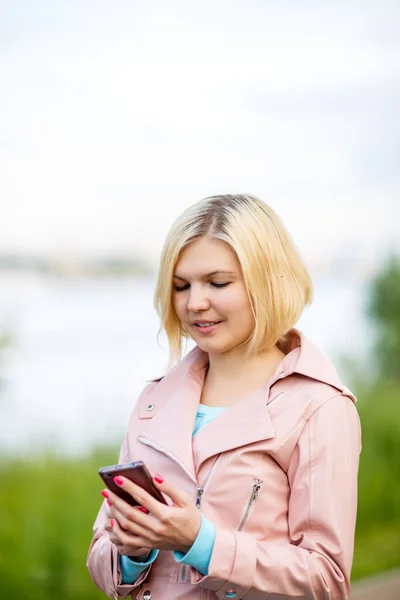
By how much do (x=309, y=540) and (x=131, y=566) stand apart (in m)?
0.37

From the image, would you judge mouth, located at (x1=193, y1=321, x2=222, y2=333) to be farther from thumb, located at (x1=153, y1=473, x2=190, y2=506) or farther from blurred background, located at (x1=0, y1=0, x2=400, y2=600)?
blurred background, located at (x1=0, y1=0, x2=400, y2=600)

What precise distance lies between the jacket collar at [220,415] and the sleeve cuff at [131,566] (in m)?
0.19

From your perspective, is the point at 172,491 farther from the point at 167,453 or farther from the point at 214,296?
the point at 214,296

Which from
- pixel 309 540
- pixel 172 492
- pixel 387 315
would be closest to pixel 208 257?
pixel 172 492

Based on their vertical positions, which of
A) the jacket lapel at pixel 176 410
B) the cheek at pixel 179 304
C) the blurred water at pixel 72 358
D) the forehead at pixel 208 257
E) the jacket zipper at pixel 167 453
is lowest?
the blurred water at pixel 72 358

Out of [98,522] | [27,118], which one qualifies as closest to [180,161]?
[27,118]

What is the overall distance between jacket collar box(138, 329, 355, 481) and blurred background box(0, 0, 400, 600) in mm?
1929

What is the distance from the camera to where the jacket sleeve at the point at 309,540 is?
1.57m

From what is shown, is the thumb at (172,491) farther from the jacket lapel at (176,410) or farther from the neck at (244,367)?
the neck at (244,367)

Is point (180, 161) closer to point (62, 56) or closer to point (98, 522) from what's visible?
point (62, 56)

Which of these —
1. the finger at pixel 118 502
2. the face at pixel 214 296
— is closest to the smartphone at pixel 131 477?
the finger at pixel 118 502

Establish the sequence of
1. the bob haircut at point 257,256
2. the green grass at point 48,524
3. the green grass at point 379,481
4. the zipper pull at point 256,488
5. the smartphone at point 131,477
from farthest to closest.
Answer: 1. the green grass at point 379,481
2. the green grass at point 48,524
3. the bob haircut at point 257,256
4. the zipper pull at point 256,488
5. the smartphone at point 131,477

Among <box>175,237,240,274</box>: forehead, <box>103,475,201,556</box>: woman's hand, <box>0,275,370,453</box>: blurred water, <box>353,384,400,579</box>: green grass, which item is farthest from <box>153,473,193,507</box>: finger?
<box>353,384,400,579</box>: green grass

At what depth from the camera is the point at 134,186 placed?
4.03 m
